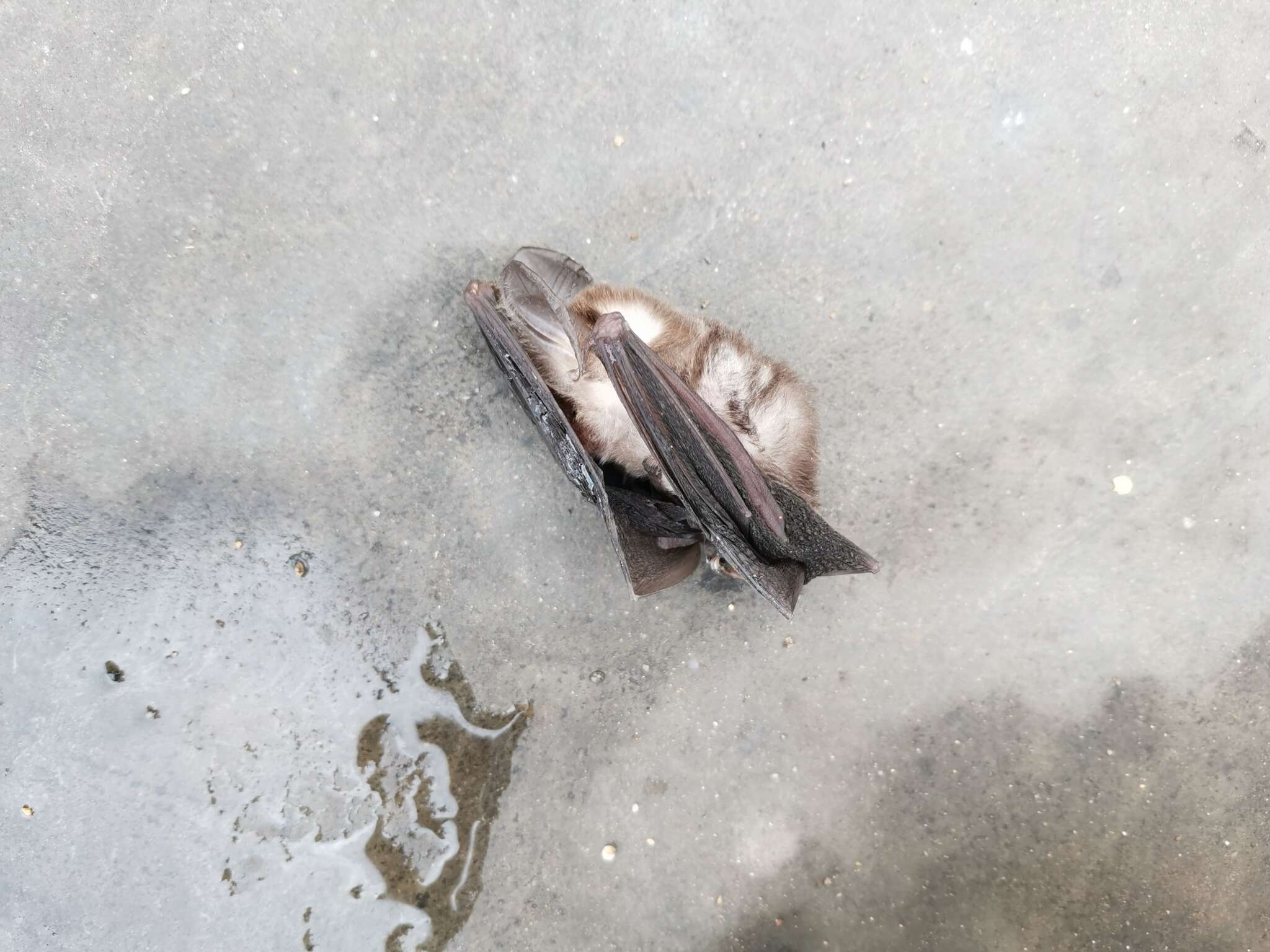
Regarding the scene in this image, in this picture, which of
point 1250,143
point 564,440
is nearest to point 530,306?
point 564,440

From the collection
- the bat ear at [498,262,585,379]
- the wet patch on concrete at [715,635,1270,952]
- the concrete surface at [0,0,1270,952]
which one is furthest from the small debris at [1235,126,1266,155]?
the bat ear at [498,262,585,379]

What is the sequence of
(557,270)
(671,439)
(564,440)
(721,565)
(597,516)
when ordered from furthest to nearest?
(597,516) < (721,565) < (557,270) < (564,440) < (671,439)

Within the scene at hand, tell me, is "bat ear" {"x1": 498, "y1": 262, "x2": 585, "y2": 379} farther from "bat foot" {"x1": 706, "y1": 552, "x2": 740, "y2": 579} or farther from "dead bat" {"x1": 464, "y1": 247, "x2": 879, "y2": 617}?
"bat foot" {"x1": 706, "y1": 552, "x2": 740, "y2": 579}

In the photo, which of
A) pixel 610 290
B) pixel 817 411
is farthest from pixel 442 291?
pixel 817 411

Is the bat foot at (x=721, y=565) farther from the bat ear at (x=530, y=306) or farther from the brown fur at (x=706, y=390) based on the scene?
the bat ear at (x=530, y=306)

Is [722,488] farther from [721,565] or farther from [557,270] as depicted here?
[557,270]

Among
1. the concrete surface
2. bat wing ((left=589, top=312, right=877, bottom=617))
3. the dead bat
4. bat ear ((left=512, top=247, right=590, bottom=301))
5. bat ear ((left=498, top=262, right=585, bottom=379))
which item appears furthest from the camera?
the concrete surface
